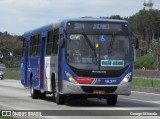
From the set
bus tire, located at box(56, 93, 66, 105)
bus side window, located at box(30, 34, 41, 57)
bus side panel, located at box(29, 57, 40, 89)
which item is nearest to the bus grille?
bus tire, located at box(56, 93, 66, 105)

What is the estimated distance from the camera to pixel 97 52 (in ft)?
65.3

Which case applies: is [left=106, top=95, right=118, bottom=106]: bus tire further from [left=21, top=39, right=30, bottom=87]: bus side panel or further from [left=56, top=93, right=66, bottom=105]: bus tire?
[left=21, top=39, right=30, bottom=87]: bus side panel

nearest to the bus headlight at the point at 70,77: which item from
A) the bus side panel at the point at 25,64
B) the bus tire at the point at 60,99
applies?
the bus tire at the point at 60,99

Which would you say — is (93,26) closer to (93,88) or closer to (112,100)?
(93,88)

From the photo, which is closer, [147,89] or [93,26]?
[93,26]

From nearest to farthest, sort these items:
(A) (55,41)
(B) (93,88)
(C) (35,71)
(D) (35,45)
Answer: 1. (B) (93,88)
2. (A) (55,41)
3. (C) (35,71)
4. (D) (35,45)

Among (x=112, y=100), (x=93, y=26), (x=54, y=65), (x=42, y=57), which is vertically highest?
(x=93, y=26)

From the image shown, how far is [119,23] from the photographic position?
20453 mm

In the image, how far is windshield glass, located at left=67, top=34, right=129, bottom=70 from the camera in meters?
19.8

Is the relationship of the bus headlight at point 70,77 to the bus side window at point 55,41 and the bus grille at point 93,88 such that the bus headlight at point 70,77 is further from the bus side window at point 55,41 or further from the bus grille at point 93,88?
the bus side window at point 55,41

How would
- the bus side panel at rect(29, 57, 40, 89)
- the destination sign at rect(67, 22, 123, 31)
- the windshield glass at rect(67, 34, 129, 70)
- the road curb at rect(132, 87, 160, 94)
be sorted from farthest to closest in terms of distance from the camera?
1. the road curb at rect(132, 87, 160, 94)
2. the bus side panel at rect(29, 57, 40, 89)
3. the destination sign at rect(67, 22, 123, 31)
4. the windshield glass at rect(67, 34, 129, 70)

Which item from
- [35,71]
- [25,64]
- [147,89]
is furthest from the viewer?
[147,89]

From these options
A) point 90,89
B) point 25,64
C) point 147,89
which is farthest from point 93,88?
point 147,89

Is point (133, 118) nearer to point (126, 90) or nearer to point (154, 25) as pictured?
point (126, 90)
